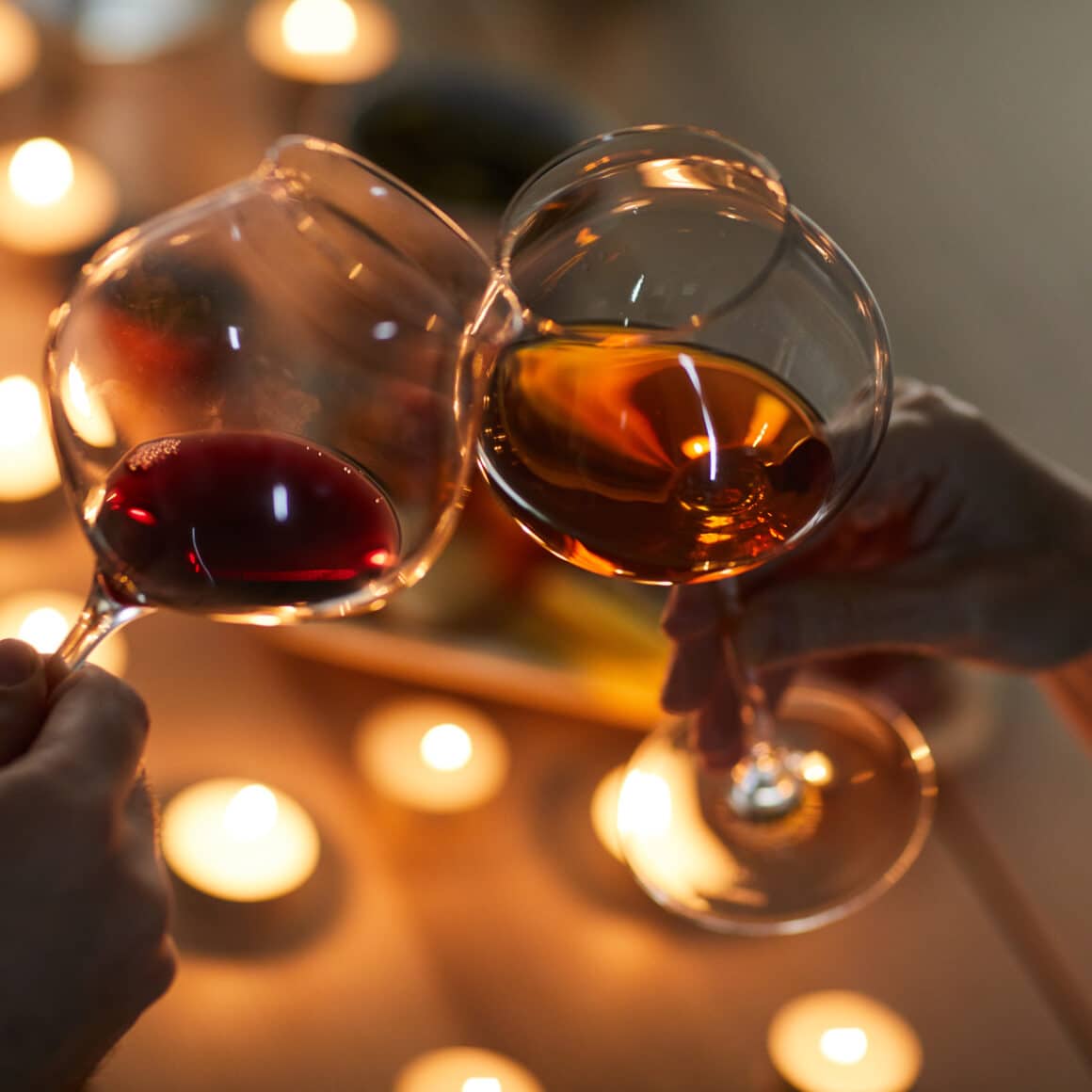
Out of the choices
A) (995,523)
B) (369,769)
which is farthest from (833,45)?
(369,769)

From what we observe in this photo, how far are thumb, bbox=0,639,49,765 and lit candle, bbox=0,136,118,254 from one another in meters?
0.74

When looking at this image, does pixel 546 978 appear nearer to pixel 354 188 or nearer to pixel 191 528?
pixel 191 528

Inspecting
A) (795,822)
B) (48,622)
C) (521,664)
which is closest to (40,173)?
(48,622)

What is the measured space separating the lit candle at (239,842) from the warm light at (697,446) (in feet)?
1.28

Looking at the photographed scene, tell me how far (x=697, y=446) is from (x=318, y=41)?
111cm

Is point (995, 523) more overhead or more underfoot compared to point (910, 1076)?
more overhead

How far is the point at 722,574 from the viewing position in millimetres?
693

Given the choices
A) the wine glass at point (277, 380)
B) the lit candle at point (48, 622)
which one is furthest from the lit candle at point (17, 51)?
the wine glass at point (277, 380)

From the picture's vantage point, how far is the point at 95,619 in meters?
0.68

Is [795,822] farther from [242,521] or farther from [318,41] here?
[318,41]

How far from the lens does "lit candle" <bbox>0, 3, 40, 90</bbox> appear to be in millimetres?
1474

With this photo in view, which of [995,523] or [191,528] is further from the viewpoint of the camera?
[995,523]

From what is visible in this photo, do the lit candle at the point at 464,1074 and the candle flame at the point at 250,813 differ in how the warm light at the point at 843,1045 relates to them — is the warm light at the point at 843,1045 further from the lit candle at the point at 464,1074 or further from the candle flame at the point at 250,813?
the candle flame at the point at 250,813

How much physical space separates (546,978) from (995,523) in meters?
0.40
